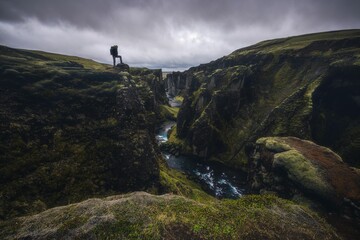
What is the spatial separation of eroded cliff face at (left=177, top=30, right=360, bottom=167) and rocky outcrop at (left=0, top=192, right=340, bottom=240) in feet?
221

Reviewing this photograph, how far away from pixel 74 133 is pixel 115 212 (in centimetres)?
2405

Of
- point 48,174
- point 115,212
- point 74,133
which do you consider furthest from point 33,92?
point 115,212

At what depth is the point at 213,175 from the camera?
8425 centimetres

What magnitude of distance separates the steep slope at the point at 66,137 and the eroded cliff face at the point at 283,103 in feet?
199

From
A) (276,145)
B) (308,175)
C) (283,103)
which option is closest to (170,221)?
(308,175)

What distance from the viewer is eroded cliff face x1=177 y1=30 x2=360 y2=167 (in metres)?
84.3

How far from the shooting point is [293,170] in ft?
152

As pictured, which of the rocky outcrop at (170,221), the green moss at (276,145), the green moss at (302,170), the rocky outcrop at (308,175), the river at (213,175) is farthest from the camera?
the river at (213,175)

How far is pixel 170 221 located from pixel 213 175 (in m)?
68.6

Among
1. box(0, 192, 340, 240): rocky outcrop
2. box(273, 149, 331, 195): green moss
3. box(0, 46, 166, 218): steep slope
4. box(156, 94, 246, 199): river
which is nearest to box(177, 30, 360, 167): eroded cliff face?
box(156, 94, 246, 199): river

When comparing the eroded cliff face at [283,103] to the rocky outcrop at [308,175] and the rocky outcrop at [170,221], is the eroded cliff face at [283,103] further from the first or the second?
the rocky outcrop at [170,221]

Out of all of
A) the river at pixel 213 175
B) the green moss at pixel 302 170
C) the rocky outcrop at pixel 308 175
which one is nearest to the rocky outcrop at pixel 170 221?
the rocky outcrop at pixel 308 175

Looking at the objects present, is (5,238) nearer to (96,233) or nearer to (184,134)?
(96,233)

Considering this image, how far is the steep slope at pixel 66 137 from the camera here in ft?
97.5
